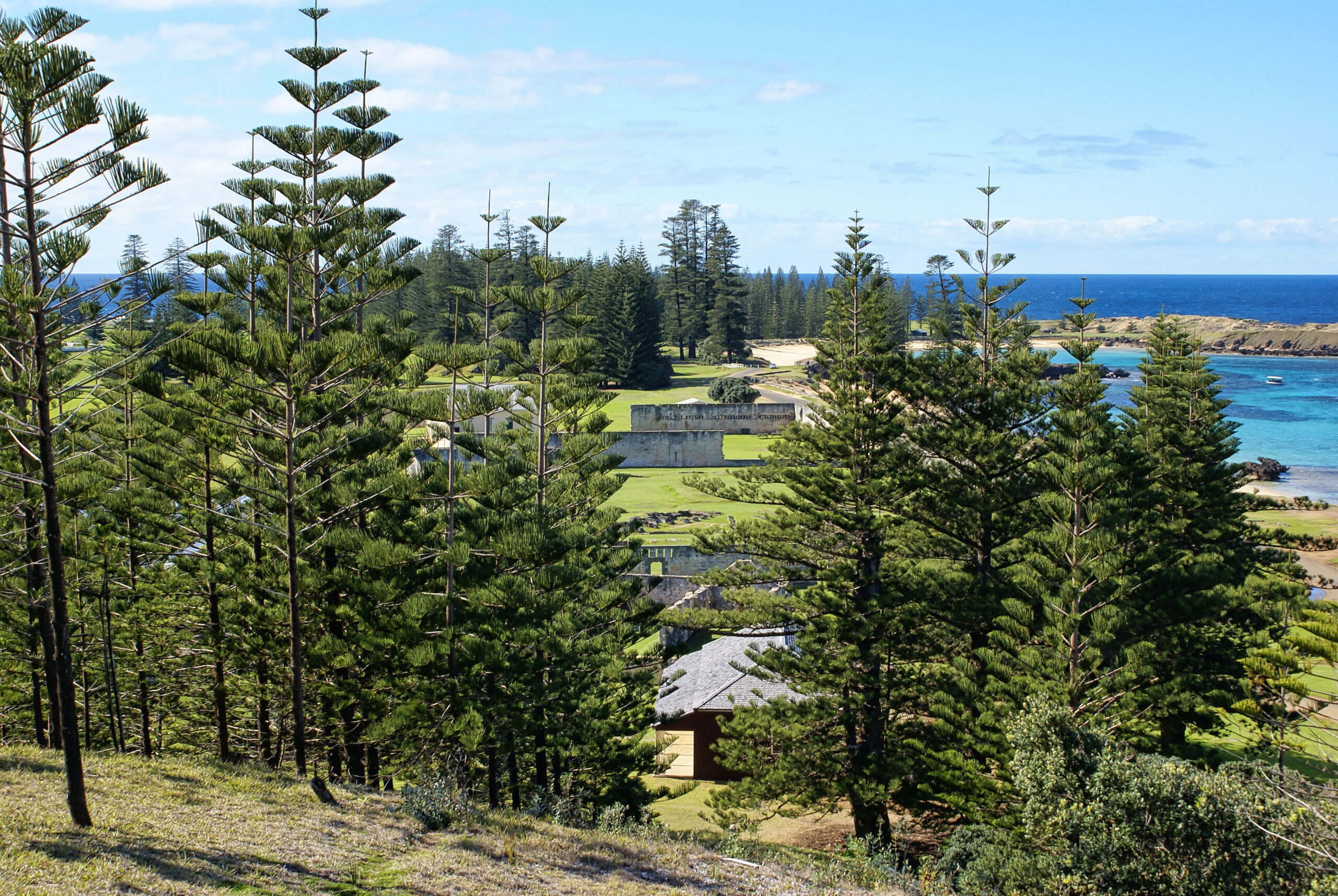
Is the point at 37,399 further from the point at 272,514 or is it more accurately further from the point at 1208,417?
the point at 1208,417

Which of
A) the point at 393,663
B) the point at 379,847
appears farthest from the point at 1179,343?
the point at 379,847

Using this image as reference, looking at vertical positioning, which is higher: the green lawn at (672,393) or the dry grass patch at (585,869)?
the green lawn at (672,393)

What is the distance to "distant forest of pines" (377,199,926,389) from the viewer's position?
187 ft

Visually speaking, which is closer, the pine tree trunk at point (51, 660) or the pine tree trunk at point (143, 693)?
the pine tree trunk at point (51, 660)

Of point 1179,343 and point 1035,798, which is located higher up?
point 1179,343

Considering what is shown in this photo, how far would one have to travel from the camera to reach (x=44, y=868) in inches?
241

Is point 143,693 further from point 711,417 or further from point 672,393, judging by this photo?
point 672,393

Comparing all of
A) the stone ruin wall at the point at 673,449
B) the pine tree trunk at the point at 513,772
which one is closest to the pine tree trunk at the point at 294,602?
the pine tree trunk at the point at 513,772

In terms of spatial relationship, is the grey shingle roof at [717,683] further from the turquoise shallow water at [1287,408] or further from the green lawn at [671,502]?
the turquoise shallow water at [1287,408]

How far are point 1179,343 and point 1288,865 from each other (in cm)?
1387

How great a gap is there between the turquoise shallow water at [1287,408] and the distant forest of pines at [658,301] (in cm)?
1785

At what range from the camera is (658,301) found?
6469 cm

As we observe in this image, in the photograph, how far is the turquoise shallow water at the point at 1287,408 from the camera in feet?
147

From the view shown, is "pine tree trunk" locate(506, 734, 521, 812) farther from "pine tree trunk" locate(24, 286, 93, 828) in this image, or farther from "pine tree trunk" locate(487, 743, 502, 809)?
"pine tree trunk" locate(24, 286, 93, 828)
